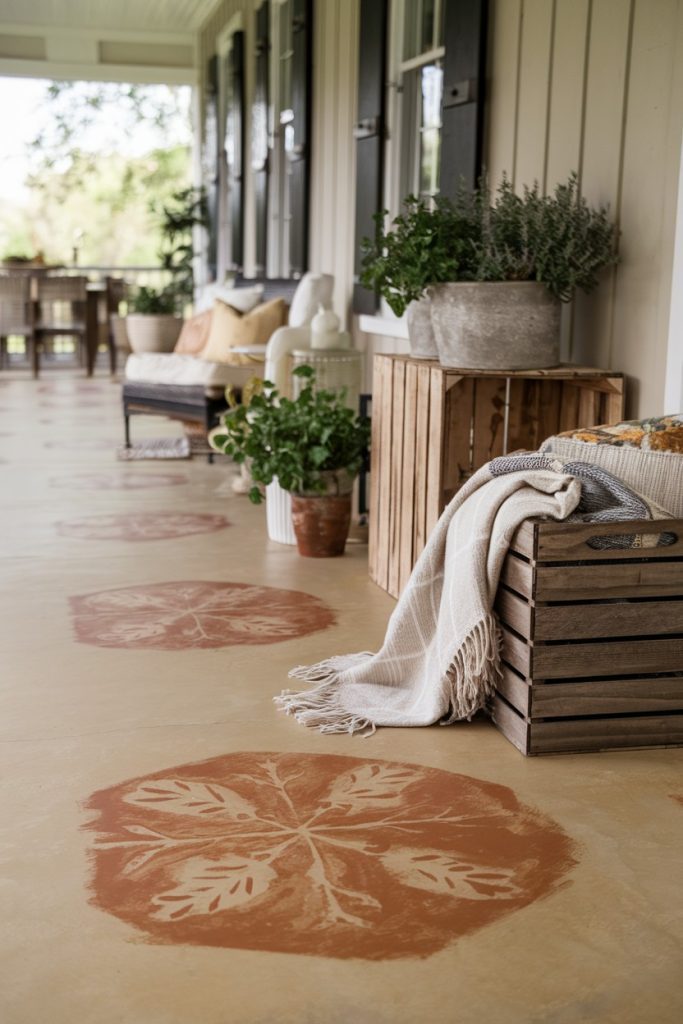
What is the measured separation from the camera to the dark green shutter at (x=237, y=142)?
840 cm

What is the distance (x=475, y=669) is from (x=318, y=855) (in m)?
0.66

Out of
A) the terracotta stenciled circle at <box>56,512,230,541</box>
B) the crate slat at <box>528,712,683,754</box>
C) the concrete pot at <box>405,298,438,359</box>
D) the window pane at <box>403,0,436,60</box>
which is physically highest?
the window pane at <box>403,0,436,60</box>

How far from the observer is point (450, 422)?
132 inches

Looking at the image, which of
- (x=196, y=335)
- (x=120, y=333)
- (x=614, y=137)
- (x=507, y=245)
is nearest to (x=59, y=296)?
(x=120, y=333)

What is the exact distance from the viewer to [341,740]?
8.07 feet

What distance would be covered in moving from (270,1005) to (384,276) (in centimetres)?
228

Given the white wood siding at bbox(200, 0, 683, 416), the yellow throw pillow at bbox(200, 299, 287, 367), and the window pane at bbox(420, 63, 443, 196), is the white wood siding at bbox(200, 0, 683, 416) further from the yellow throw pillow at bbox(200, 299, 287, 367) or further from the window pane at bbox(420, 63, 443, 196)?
the yellow throw pillow at bbox(200, 299, 287, 367)

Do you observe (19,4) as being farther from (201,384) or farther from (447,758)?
(447,758)

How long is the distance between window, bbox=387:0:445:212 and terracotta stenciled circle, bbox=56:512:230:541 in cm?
157

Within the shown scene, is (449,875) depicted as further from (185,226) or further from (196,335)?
(185,226)

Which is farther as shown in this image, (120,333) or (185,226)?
(120,333)

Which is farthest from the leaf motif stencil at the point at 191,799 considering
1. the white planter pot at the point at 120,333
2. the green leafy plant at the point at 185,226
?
the white planter pot at the point at 120,333

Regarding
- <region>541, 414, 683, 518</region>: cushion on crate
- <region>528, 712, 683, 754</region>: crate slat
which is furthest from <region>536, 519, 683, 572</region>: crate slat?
<region>528, 712, 683, 754</region>: crate slat

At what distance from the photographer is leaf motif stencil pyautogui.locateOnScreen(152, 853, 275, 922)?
176 cm
